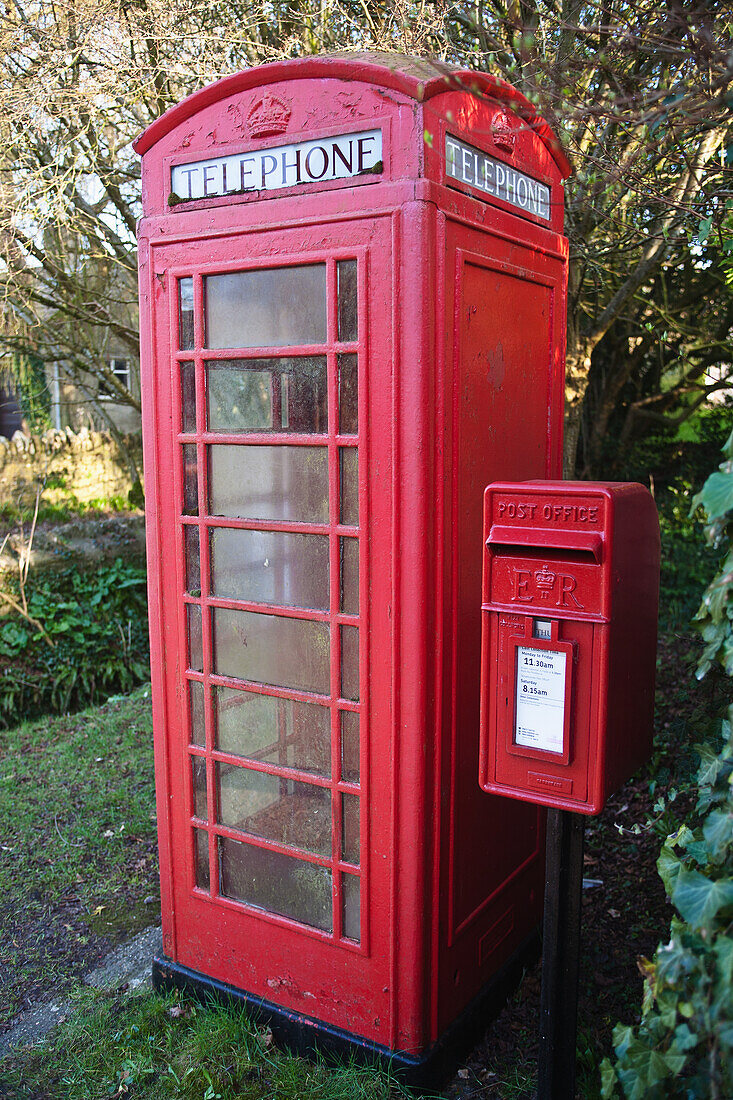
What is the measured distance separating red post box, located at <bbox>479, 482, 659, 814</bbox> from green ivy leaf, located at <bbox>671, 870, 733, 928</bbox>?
0.42m

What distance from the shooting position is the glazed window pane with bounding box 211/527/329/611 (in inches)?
104

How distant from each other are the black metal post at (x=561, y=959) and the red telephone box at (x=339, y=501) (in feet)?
1.32

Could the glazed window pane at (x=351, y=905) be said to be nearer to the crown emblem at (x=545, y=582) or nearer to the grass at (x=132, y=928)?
the grass at (x=132, y=928)

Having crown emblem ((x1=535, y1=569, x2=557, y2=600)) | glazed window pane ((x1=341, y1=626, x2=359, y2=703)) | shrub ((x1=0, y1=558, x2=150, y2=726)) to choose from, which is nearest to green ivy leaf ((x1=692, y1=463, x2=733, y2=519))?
crown emblem ((x1=535, y1=569, x2=557, y2=600))

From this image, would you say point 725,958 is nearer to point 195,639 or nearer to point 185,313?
point 195,639

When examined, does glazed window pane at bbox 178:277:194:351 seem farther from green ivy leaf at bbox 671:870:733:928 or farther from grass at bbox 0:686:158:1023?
grass at bbox 0:686:158:1023

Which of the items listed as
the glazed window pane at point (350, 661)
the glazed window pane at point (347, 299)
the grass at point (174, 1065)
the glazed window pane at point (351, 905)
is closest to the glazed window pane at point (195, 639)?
the glazed window pane at point (350, 661)

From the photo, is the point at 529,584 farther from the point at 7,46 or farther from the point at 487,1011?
the point at 7,46

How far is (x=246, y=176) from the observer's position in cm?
258

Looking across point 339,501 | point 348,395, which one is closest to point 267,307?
point 348,395

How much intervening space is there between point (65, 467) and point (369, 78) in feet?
A: 33.0

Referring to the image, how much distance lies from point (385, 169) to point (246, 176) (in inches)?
19.9

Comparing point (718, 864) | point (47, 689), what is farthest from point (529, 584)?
point (47, 689)

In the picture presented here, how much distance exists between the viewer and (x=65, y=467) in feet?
37.6
